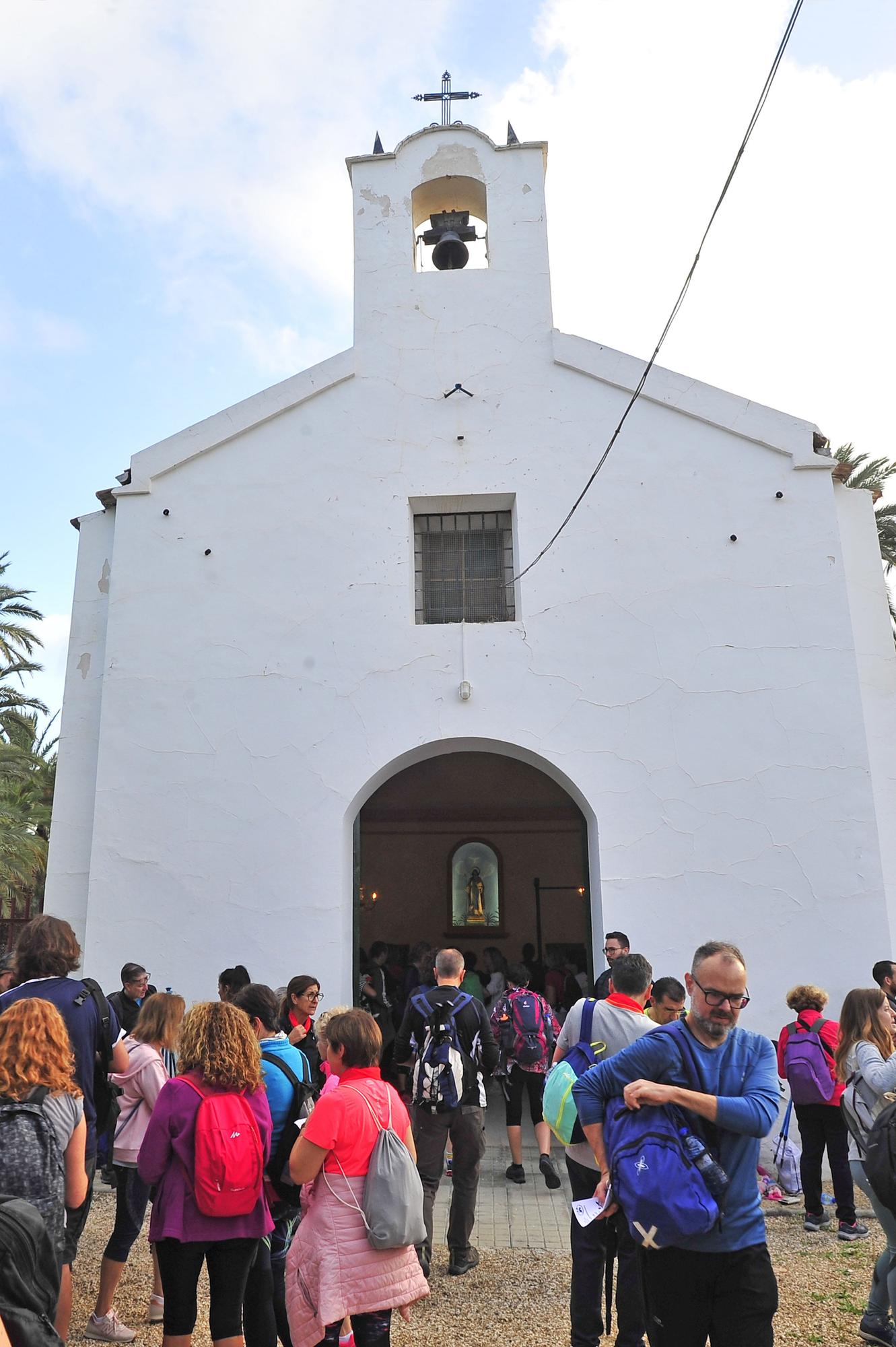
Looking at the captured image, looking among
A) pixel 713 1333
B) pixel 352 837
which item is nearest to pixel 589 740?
pixel 352 837

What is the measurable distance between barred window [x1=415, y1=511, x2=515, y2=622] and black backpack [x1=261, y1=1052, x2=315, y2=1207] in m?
5.66

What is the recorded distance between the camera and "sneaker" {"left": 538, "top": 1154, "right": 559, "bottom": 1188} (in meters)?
7.37

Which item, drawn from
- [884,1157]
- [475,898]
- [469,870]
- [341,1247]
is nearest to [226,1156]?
[341,1247]

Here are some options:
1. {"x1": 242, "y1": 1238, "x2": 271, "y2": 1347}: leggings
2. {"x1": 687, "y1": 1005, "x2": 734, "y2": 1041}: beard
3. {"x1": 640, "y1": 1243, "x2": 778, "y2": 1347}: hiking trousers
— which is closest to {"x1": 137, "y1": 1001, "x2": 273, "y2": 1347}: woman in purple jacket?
{"x1": 242, "y1": 1238, "x2": 271, "y2": 1347}: leggings

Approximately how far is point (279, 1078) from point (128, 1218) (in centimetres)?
155

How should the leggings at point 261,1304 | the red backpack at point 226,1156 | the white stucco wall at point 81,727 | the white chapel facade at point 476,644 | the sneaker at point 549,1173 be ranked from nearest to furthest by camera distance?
1. the red backpack at point 226,1156
2. the leggings at point 261,1304
3. the sneaker at point 549,1173
4. the white chapel facade at point 476,644
5. the white stucco wall at point 81,727

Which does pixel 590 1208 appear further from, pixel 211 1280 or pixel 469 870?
pixel 469 870

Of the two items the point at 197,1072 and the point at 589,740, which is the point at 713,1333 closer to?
the point at 197,1072

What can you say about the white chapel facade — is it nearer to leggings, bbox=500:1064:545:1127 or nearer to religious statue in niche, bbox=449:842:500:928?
leggings, bbox=500:1064:545:1127

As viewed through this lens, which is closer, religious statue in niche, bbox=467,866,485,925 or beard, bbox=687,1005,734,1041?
beard, bbox=687,1005,734,1041

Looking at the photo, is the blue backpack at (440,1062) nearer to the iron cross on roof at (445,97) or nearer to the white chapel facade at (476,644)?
the white chapel facade at (476,644)

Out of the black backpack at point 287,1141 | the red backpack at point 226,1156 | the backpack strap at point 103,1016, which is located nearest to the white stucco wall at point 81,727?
the backpack strap at point 103,1016

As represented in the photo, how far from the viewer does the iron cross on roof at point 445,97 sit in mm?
10445

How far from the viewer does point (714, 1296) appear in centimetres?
303
